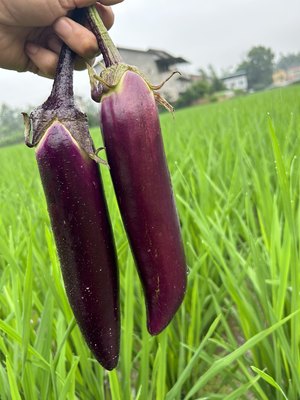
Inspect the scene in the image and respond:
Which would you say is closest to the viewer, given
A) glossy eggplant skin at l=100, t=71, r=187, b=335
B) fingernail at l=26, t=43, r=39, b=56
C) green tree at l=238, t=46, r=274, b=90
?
glossy eggplant skin at l=100, t=71, r=187, b=335

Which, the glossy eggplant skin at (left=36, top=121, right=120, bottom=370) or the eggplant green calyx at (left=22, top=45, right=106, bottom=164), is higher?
the eggplant green calyx at (left=22, top=45, right=106, bottom=164)

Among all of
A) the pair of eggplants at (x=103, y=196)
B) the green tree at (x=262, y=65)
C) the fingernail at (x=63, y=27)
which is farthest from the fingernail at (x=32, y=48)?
the green tree at (x=262, y=65)

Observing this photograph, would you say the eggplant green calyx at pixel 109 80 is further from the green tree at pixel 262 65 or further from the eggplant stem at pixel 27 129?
the green tree at pixel 262 65

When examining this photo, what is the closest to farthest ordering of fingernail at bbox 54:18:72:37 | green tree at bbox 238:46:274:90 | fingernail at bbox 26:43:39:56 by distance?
fingernail at bbox 54:18:72:37
fingernail at bbox 26:43:39:56
green tree at bbox 238:46:274:90

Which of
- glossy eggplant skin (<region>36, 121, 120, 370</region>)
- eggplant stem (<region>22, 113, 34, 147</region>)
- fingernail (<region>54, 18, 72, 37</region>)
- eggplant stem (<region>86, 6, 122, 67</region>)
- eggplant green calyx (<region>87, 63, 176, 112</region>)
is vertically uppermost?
fingernail (<region>54, 18, 72, 37</region>)

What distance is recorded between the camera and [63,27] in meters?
0.49

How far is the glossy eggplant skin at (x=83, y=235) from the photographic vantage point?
381 mm

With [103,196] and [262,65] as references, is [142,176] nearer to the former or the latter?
[103,196]

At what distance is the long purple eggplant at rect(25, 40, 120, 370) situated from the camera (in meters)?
0.38

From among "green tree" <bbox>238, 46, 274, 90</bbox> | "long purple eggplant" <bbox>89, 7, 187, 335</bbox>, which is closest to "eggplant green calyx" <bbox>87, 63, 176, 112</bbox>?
"long purple eggplant" <bbox>89, 7, 187, 335</bbox>

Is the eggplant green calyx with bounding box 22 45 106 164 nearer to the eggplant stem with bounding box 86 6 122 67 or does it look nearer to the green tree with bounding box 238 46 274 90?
the eggplant stem with bounding box 86 6 122 67

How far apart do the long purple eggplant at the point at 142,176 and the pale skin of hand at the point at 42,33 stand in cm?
5

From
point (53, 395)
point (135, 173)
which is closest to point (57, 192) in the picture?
point (135, 173)

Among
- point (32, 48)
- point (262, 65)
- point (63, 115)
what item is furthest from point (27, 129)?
point (262, 65)
